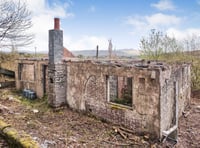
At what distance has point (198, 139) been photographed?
789 cm

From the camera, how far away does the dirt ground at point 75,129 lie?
6814 millimetres

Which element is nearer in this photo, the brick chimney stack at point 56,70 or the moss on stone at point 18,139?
the moss on stone at point 18,139

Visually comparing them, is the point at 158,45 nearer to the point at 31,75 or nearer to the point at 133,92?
the point at 133,92

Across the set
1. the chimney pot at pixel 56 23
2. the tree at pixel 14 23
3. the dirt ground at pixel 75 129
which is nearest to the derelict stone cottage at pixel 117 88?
the chimney pot at pixel 56 23

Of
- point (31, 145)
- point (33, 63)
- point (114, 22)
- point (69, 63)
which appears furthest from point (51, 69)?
point (114, 22)

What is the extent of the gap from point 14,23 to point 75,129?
39.6 feet

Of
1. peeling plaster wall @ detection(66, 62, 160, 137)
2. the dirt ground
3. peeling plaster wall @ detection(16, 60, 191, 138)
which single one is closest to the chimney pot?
peeling plaster wall @ detection(16, 60, 191, 138)

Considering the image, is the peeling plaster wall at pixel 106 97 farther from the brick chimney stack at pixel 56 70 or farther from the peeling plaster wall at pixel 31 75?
the peeling plaster wall at pixel 31 75

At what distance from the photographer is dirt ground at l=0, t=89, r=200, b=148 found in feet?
22.4

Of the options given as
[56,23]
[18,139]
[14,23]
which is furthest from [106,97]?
[14,23]

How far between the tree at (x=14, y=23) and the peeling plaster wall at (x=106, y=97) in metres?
8.80

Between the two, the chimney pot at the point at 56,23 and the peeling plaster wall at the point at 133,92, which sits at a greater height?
the chimney pot at the point at 56,23

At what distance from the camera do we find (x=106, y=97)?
338 inches

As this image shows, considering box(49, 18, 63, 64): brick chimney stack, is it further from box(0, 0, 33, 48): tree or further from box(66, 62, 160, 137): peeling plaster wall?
box(0, 0, 33, 48): tree
